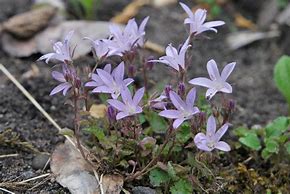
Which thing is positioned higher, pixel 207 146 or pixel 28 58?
pixel 207 146

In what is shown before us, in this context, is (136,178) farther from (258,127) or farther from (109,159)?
(258,127)

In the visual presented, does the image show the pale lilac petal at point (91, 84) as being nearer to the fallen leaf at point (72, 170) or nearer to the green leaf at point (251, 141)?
the fallen leaf at point (72, 170)

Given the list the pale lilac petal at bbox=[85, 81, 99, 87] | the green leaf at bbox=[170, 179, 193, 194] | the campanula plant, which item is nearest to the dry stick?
the campanula plant

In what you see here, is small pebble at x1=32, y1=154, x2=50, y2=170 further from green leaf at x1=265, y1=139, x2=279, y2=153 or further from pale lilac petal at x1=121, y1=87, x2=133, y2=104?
green leaf at x1=265, y1=139, x2=279, y2=153

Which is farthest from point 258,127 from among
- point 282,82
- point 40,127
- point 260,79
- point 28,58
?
point 28,58

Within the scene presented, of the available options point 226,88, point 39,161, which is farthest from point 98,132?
point 226,88

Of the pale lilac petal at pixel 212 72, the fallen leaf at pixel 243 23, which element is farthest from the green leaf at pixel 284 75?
the fallen leaf at pixel 243 23
